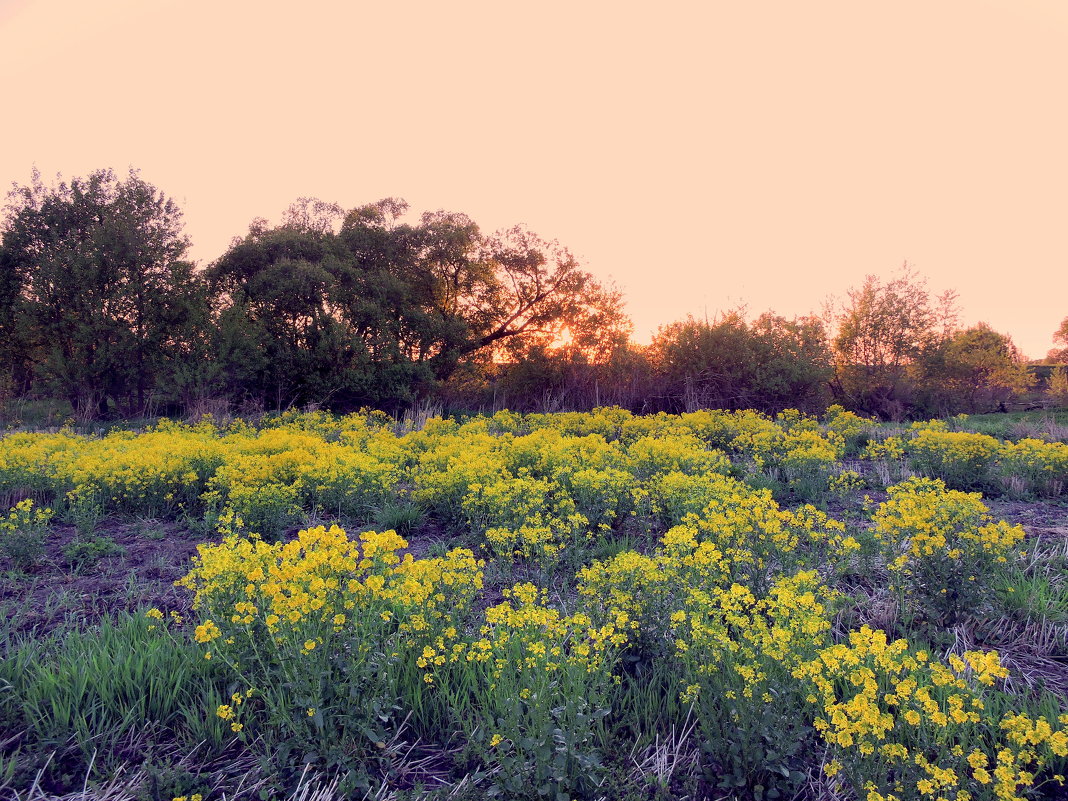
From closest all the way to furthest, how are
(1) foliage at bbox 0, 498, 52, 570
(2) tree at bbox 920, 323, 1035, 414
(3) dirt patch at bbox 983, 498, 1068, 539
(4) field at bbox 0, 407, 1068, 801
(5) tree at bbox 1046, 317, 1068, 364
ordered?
(4) field at bbox 0, 407, 1068, 801
(1) foliage at bbox 0, 498, 52, 570
(3) dirt patch at bbox 983, 498, 1068, 539
(2) tree at bbox 920, 323, 1035, 414
(5) tree at bbox 1046, 317, 1068, 364

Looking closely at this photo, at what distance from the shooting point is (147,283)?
19.2 m

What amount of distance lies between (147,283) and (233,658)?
20.5 meters

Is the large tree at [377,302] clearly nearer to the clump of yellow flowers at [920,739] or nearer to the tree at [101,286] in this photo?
the tree at [101,286]

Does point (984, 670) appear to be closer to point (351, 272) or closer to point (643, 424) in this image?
point (643, 424)

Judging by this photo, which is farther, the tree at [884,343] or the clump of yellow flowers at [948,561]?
the tree at [884,343]

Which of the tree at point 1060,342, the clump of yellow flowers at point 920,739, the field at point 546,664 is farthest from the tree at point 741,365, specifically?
the tree at point 1060,342

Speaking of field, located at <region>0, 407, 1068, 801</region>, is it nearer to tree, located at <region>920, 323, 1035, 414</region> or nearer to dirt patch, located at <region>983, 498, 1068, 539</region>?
dirt patch, located at <region>983, 498, 1068, 539</region>

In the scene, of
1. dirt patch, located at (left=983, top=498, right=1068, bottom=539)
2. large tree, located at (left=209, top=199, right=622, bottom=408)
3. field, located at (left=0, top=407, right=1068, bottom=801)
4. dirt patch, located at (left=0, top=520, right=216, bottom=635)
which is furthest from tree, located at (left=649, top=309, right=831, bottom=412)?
dirt patch, located at (left=0, top=520, right=216, bottom=635)

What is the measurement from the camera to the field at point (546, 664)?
2188mm

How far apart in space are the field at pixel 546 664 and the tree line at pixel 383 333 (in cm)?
1498

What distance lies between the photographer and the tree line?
18656mm

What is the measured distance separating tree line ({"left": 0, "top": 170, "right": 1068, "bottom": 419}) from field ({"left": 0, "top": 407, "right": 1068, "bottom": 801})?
49.2 ft

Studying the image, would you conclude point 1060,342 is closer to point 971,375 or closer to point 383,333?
point 971,375

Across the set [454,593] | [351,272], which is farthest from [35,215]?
[454,593]
